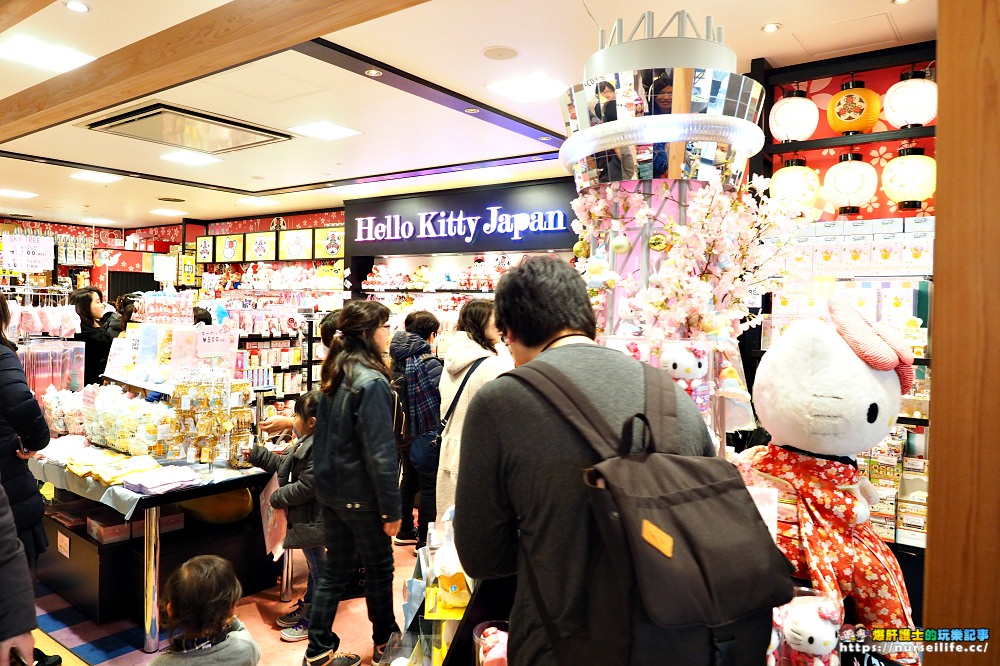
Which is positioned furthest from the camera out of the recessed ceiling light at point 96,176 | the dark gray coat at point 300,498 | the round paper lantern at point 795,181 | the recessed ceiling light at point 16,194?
the recessed ceiling light at point 16,194

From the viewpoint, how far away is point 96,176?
853 centimetres

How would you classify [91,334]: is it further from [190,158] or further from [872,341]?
[872,341]

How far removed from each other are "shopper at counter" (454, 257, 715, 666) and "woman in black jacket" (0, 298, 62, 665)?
8.36ft

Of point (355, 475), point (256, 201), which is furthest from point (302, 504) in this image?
point (256, 201)

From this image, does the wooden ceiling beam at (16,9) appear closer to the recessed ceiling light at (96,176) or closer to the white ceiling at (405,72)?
the white ceiling at (405,72)

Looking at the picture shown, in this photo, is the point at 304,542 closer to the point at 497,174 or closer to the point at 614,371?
the point at 614,371

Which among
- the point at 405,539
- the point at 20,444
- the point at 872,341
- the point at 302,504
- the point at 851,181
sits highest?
the point at 851,181

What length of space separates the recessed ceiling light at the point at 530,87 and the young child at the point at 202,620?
3705mm

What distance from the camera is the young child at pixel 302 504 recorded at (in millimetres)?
3469

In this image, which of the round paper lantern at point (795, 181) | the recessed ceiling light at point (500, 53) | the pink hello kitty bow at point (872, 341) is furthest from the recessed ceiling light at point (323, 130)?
the pink hello kitty bow at point (872, 341)

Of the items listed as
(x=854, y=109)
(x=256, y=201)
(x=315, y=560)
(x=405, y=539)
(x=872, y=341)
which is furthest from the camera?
(x=256, y=201)

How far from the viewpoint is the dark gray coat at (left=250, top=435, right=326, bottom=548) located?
11.3 feet

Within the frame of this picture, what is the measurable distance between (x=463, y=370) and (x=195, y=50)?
211 centimetres

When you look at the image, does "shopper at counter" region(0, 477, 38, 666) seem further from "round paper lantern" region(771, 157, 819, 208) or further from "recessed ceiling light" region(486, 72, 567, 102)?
"recessed ceiling light" region(486, 72, 567, 102)
